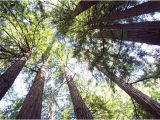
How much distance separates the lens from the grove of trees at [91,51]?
328 inches

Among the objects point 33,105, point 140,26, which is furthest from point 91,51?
point 33,105

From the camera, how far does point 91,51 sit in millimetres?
10234

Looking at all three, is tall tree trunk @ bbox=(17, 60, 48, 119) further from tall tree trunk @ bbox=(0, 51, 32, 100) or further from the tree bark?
the tree bark

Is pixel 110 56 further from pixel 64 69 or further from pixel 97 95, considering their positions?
pixel 64 69

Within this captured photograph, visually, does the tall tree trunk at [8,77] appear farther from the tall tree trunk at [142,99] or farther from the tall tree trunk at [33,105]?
the tall tree trunk at [142,99]

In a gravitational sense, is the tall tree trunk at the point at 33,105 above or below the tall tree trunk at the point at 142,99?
above

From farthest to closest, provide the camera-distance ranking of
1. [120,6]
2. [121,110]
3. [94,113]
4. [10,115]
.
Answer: [121,110], [94,113], [10,115], [120,6]

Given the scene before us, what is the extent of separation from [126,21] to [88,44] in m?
1.87

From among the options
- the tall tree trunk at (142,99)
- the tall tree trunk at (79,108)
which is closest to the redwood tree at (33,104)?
the tall tree trunk at (79,108)

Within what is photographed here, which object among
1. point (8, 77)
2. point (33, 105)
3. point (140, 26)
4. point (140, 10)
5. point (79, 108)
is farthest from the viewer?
point (140, 26)

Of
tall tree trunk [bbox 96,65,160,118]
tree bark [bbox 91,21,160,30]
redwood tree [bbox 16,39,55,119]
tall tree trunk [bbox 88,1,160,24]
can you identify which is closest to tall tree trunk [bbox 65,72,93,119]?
redwood tree [bbox 16,39,55,119]

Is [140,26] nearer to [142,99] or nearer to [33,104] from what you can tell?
[142,99]

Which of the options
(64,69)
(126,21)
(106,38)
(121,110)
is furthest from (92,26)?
(121,110)

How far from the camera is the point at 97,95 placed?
10945mm
